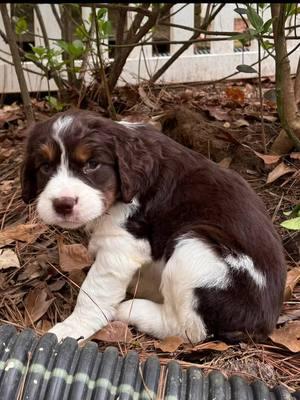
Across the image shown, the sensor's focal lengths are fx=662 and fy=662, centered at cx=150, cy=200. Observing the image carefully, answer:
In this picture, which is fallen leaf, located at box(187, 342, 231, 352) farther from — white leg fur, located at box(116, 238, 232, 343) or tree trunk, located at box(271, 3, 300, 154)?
tree trunk, located at box(271, 3, 300, 154)

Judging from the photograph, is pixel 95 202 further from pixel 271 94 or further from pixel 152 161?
pixel 271 94

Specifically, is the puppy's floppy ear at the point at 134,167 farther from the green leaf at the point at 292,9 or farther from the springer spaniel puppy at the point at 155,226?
the green leaf at the point at 292,9

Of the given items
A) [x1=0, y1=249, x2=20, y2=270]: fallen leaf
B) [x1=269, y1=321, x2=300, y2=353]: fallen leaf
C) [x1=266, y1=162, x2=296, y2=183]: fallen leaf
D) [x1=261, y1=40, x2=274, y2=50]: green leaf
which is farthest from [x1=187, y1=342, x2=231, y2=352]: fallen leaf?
[x1=261, y1=40, x2=274, y2=50]: green leaf

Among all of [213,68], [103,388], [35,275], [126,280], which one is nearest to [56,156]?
[126,280]

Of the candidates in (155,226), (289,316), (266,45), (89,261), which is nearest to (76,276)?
(89,261)

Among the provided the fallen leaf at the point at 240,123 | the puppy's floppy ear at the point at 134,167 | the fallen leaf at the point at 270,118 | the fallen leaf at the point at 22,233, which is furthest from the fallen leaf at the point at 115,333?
the fallen leaf at the point at 270,118

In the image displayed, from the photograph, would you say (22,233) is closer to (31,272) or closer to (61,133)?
(31,272)
